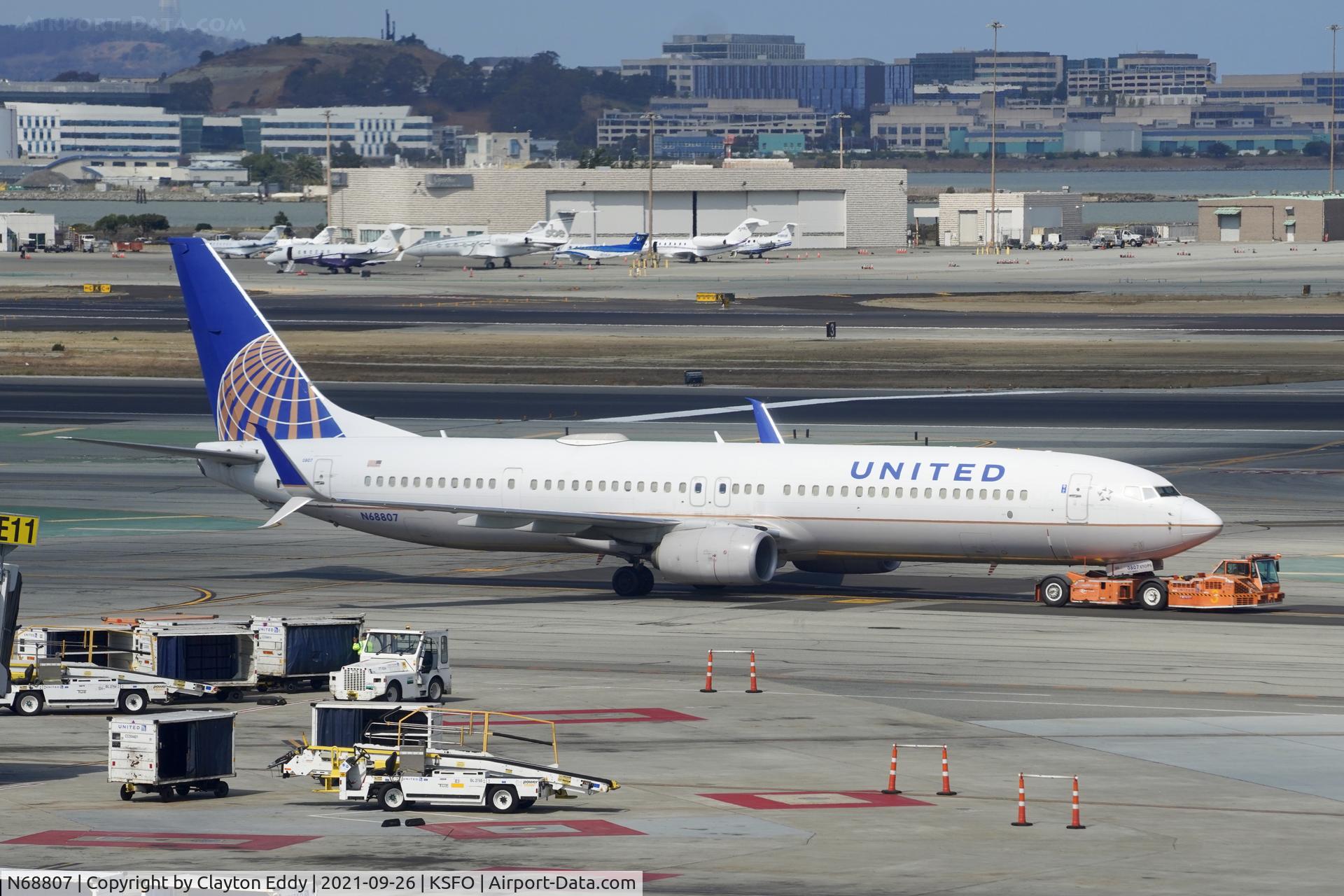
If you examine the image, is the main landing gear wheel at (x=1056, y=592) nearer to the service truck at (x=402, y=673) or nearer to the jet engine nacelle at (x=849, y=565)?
the jet engine nacelle at (x=849, y=565)

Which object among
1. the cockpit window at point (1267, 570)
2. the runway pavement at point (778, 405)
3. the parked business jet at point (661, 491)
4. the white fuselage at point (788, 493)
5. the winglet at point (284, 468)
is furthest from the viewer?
the runway pavement at point (778, 405)

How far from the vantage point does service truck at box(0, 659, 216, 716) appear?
130 ft

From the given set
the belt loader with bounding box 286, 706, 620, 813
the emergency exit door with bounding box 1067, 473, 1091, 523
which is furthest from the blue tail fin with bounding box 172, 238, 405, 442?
the belt loader with bounding box 286, 706, 620, 813

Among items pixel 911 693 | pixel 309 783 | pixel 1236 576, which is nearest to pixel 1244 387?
pixel 1236 576

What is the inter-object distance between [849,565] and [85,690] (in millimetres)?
23607

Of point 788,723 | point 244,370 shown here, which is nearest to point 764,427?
point 244,370

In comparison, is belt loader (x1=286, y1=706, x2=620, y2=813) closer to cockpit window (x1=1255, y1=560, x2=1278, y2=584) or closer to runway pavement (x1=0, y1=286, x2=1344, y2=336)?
cockpit window (x1=1255, y1=560, x2=1278, y2=584)

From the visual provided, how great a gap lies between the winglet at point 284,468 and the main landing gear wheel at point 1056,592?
834 inches

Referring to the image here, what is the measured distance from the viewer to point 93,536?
6656 cm

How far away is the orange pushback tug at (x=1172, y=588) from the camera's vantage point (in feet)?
171

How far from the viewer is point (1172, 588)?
52781 mm

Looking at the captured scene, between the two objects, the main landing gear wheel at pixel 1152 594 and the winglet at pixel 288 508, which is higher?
the winglet at pixel 288 508

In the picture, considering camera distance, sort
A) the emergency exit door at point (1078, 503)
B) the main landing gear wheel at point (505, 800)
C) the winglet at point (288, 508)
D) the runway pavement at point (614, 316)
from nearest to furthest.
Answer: the main landing gear wheel at point (505, 800) → the emergency exit door at point (1078, 503) → the winglet at point (288, 508) → the runway pavement at point (614, 316)

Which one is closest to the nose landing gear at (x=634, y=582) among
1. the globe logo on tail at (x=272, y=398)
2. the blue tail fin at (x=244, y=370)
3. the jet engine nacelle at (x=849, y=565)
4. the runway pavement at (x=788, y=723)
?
the runway pavement at (x=788, y=723)
